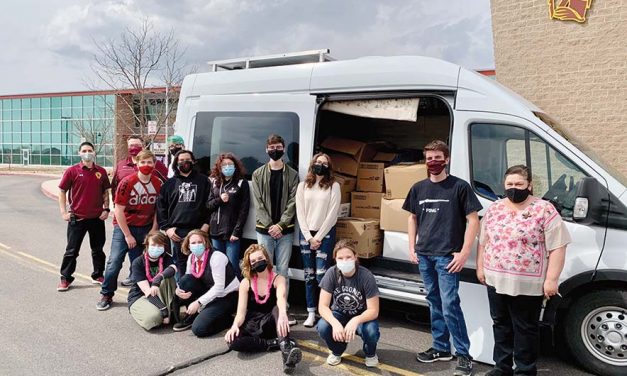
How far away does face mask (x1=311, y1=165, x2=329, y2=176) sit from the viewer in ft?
15.9

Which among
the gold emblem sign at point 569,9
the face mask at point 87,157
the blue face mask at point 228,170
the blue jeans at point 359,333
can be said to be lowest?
the blue jeans at point 359,333

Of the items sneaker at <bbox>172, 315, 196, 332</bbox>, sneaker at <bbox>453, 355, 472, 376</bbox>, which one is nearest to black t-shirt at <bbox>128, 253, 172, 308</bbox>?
sneaker at <bbox>172, 315, 196, 332</bbox>

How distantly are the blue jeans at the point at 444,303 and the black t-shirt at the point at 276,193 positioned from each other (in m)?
1.67

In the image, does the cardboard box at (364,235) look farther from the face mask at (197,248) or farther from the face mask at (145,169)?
the face mask at (145,169)

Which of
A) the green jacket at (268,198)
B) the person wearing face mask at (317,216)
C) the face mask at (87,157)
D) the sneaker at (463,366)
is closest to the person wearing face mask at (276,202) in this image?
the green jacket at (268,198)

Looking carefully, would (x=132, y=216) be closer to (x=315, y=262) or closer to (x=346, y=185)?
(x=315, y=262)

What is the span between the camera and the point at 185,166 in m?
5.43

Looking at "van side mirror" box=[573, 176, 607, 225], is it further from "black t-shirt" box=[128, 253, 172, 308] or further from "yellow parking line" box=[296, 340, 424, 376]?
"black t-shirt" box=[128, 253, 172, 308]

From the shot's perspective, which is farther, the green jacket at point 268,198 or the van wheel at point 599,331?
the green jacket at point 268,198

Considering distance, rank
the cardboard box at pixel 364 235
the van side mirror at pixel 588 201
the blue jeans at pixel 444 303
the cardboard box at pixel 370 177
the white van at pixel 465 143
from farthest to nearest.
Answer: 1. the cardboard box at pixel 370 177
2. the cardboard box at pixel 364 235
3. the blue jeans at pixel 444 303
4. the white van at pixel 465 143
5. the van side mirror at pixel 588 201

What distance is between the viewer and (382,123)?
7.02m

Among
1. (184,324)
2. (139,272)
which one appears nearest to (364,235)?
(184,324)

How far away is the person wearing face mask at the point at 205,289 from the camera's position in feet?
15.6

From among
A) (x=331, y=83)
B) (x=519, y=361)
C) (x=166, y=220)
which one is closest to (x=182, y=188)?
(x=166, y=220)
